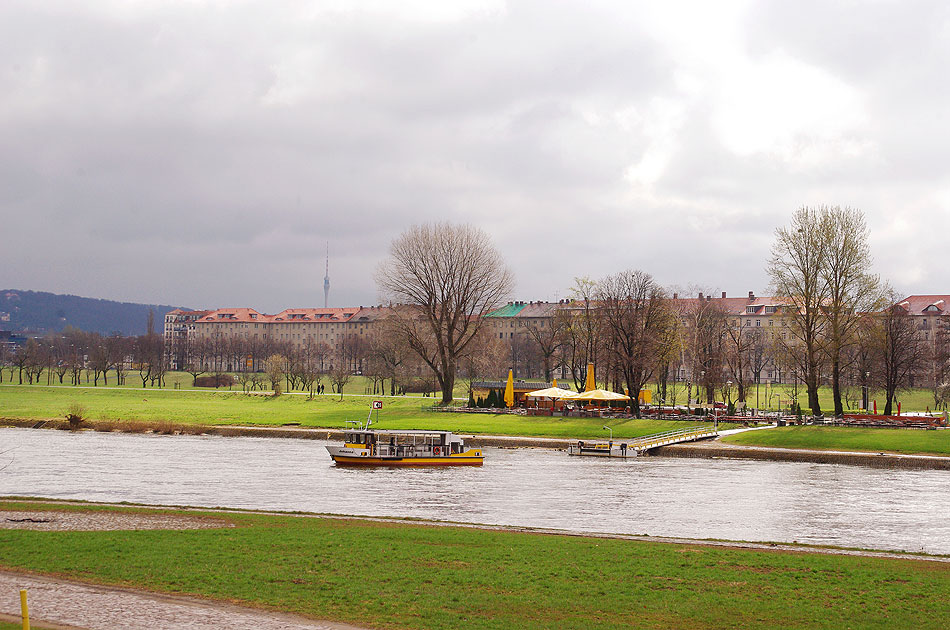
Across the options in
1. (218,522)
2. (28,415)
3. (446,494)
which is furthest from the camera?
(28,415)

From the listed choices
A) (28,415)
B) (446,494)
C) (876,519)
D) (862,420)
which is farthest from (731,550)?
(28,415)

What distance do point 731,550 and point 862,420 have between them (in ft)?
181

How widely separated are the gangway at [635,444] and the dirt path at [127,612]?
51.6 metres

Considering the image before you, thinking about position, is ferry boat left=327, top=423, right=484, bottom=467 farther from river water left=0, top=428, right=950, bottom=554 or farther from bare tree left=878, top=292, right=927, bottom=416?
bare tree left=878, top=292, right=927, bottom=416

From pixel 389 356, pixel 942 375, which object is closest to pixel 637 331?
pixel 942 375

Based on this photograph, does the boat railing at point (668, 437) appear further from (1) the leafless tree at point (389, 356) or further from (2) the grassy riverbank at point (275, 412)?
(1) the leafless tree at point (389, 356)

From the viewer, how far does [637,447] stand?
69812 millimetres

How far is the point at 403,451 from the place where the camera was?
62469 millimetres

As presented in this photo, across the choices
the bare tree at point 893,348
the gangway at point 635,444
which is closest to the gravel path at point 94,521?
the gangway at point 635,444

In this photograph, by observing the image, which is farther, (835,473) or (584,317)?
(584,317)

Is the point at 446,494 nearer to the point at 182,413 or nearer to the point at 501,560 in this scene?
the point at 501,560

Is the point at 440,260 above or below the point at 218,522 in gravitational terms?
above

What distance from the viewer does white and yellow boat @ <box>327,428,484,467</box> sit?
201 ft

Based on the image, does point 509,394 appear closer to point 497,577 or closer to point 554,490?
point 554,490
